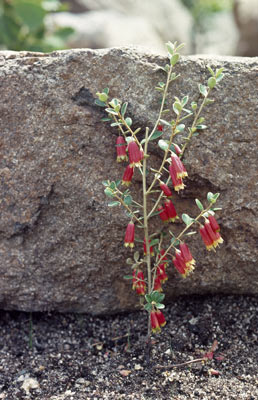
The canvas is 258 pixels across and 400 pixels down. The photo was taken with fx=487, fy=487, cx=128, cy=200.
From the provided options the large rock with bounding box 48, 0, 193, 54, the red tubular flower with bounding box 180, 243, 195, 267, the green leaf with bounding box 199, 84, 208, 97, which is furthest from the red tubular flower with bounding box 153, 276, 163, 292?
the large rock with bounding box 48, 0, 193, 54

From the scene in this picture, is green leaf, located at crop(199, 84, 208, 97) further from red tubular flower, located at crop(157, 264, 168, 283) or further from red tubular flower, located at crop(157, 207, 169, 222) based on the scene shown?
red tubular flower, located at crop(157, 264, 168, 283)

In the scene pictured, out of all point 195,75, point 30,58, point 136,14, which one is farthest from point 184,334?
point 136,14

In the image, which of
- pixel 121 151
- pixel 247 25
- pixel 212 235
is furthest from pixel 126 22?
pixel 212 235

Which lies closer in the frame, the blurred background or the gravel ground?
the gravel ground

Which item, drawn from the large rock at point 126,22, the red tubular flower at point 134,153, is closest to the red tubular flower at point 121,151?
the red tubular flower at point 134,153

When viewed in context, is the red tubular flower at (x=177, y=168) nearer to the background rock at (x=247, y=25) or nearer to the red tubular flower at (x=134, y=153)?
the red tubular flower at (x=134, y=153)

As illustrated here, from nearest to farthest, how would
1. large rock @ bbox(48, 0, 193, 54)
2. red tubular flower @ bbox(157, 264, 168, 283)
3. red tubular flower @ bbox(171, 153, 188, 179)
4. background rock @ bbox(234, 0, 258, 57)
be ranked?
red tubular flower @ bbox(171, 153, 188, 179), red tubular flower @ bbox(157, 264, 168, 283), large rock @ bbox(48, 0, 193, 54), background rock @ bbox(234, 0, 258, 57)

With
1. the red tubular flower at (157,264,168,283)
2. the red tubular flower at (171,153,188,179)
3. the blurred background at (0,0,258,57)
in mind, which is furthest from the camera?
the blurred background at (0,0,258,57)
